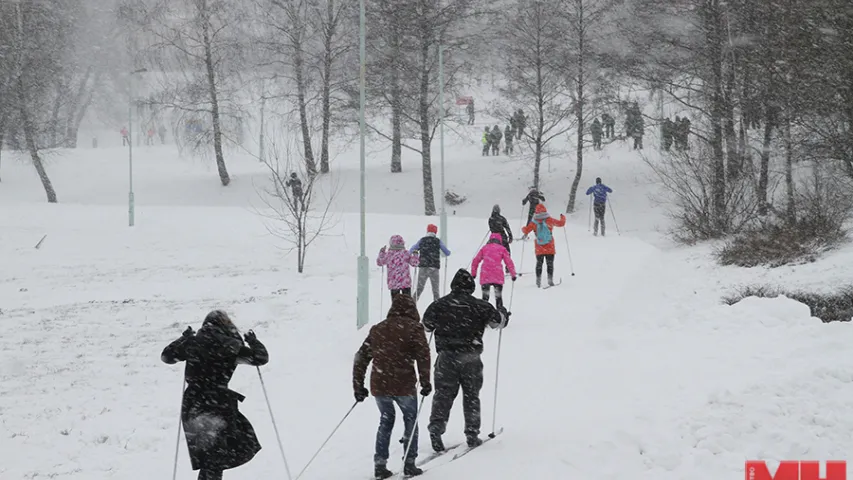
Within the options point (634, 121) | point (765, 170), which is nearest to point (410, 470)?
point (765, 170)

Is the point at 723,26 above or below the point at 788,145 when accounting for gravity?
above

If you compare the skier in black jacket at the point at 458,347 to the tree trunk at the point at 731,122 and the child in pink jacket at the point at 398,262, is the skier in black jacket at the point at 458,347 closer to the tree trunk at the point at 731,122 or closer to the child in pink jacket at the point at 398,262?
the child in pink jacket at the point at 398,262

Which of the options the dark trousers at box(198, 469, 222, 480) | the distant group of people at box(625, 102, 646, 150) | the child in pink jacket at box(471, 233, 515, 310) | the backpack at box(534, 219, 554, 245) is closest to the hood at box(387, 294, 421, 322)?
the dark trousers at box(198, 469, 222, 480)

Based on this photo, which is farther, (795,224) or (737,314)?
(795,224)

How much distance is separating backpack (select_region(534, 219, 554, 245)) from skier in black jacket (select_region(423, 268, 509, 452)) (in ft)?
27.3

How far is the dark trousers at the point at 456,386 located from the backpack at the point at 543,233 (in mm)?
8500

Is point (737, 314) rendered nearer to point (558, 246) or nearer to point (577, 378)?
point (577, 378)

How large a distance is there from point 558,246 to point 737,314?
1140 cm

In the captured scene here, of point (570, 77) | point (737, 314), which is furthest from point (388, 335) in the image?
point (570, 77)

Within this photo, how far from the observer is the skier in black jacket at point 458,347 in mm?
6766

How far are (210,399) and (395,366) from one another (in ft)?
5.23

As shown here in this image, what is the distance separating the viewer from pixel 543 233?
1513cm

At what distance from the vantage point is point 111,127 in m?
75.6

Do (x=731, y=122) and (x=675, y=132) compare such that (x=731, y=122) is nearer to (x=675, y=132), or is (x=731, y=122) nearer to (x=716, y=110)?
(x=716, y=110)
